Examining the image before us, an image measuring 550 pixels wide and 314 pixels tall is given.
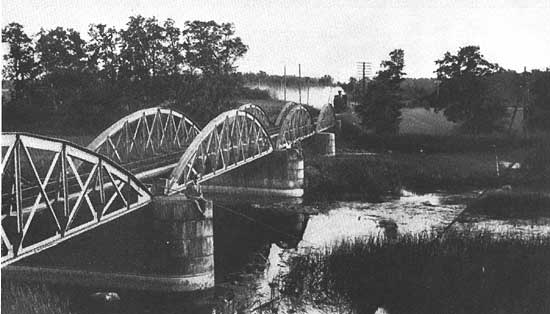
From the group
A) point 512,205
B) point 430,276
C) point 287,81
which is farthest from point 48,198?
point 287,81

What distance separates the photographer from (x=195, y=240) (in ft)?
68.7

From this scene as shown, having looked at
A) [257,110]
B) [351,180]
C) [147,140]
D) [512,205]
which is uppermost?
[257,110]

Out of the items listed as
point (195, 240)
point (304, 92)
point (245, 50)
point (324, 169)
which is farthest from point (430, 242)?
point (304, 92)

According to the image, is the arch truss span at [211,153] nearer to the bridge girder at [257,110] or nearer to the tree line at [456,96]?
the bridge girder at [257,110]

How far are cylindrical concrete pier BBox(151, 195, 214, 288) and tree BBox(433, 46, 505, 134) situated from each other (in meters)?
55.6

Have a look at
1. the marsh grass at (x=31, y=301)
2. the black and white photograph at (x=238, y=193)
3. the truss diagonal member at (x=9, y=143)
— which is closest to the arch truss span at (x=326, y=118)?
the black and white photograph at (x=238, y=193)

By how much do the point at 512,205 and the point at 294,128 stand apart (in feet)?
80.8

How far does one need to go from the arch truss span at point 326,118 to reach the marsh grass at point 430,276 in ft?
144

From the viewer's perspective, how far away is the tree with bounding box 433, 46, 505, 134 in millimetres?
69500

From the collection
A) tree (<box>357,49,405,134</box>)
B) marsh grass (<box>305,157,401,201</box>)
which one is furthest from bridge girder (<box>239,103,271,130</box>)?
tree (<box>357,49,405,134</box>)

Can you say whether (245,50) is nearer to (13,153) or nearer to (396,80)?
(396,80)

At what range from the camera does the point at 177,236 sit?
20.6 meters

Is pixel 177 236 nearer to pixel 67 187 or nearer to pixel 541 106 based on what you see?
pixel 67 187

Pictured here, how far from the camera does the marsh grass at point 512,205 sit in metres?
32.9
